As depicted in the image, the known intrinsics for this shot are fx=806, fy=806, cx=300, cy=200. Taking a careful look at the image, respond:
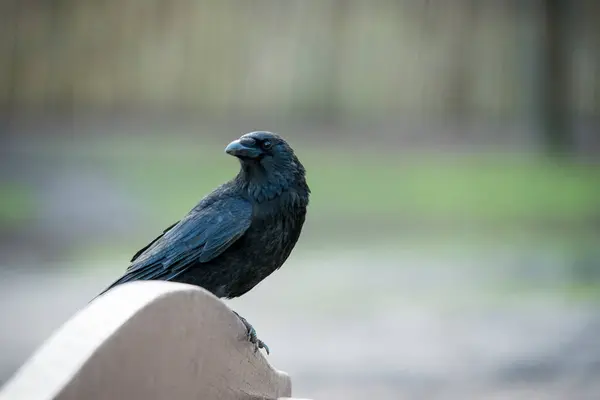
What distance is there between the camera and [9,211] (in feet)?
12.0

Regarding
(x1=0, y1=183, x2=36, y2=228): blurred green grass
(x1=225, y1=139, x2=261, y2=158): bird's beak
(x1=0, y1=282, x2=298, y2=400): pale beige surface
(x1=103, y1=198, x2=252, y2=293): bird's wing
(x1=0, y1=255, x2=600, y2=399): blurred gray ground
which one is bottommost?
(x1=0, y1=255, x2=600, y2=399): blurred gray ground

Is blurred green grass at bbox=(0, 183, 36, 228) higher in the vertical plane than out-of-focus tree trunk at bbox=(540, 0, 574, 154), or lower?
lower

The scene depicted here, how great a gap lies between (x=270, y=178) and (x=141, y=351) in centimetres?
114

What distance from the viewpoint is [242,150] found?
191cm

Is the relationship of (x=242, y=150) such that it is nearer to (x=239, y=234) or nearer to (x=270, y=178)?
(x=270, y=178)

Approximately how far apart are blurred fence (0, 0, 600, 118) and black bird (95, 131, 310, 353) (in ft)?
6.05

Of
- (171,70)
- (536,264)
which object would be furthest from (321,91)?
(536,264)

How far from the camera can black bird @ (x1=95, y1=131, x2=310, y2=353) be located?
6.00ft

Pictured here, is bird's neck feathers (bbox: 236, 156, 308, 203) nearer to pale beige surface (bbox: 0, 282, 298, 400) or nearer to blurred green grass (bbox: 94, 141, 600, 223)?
pale beige surface (bbox: 0, 282, 298, 400)

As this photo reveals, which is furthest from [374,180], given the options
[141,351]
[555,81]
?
[141,351]

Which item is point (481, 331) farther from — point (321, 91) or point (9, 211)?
point (9, 211)

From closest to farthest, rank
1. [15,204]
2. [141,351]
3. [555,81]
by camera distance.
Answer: [141,351]
[15,204]
[555,81]

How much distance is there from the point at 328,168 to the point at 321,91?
→ 364 mm

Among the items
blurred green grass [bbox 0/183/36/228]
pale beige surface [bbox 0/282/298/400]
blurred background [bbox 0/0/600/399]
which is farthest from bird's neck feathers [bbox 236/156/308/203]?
blurred green grass [bbox 0/183/36/228]
